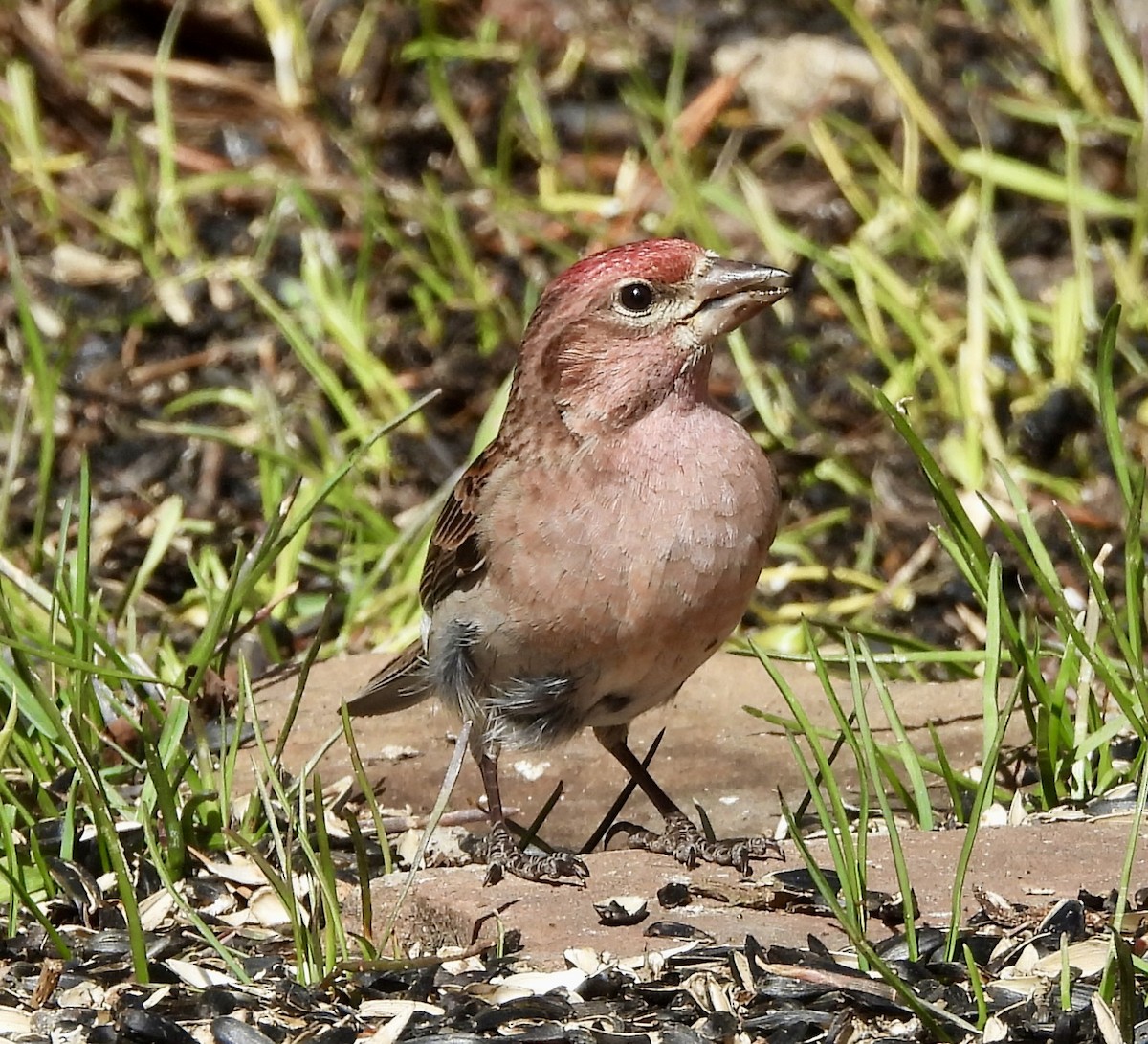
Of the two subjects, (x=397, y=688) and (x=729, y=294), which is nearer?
(x=729, y=294)

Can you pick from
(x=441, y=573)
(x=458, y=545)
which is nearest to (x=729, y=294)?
(x=458, y=545)

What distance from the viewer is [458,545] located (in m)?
4.29

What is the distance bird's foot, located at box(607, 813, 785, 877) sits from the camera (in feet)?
12.4

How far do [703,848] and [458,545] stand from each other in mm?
893

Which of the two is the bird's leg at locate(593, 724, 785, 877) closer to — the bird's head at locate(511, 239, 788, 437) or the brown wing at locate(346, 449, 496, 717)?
the brown wing at locate(346, 449, 496, 717)

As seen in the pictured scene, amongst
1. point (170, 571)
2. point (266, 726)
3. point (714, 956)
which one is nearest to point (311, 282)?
point (170, 571)

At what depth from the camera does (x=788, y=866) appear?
12.2 ft

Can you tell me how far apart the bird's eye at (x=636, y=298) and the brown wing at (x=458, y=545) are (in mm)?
459

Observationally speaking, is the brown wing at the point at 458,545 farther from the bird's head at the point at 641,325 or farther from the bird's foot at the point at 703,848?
the bird's foot at the point at 703,848

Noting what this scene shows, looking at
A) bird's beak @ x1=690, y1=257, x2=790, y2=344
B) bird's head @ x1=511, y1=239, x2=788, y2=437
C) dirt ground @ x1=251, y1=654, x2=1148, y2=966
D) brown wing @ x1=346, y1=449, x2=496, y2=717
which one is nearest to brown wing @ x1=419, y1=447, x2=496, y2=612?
Result: brown wing @ x1=346, y1=449, x2=496, y2=717

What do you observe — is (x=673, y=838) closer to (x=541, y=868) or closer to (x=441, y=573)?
(x=541, y=868)

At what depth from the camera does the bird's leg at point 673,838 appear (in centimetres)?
379

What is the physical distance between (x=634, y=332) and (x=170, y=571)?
2.49 metres

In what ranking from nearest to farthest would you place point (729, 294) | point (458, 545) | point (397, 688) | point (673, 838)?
point (673, 838) < point (729, 294) < point (458, 545) < point (397, 688)
